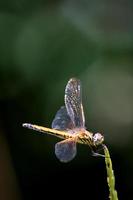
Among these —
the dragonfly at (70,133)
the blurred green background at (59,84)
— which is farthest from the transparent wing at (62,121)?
the blurred green background at (59,84)

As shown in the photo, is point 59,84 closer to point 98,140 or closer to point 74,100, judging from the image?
point 74,100

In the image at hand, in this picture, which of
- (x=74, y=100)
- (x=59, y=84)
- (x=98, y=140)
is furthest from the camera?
(x=59, y=84)

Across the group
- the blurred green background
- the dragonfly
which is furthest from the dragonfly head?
the blurred green background

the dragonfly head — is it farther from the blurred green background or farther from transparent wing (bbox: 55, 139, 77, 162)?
the blurred green background

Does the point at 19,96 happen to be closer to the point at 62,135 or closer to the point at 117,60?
the point at 117,60

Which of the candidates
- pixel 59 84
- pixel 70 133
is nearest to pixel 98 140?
pixel 70 133

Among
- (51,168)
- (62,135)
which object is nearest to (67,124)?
(62,135)
